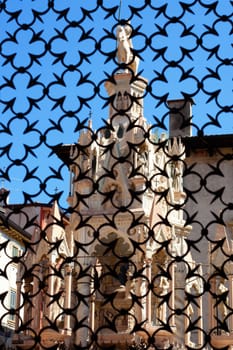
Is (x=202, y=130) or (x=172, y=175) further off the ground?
(x=172, y=175)

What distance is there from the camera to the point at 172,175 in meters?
18.7

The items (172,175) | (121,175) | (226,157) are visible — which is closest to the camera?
(226,157)

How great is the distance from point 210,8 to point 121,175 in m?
10.9

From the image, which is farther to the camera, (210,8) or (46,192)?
(210,8)

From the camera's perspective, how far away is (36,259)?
603 inches

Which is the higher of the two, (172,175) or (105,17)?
(172,175)

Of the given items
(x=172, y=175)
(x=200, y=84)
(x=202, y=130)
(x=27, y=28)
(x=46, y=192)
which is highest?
(x=172, y=175)

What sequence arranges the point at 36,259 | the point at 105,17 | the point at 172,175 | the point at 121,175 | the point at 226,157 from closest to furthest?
1. the point at 226,157
2. the point at 105,17
3. the point at 36,259
4. the point at 121,175
5. the point at 172,175

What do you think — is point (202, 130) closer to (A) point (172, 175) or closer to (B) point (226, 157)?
(B) point (226, 157)

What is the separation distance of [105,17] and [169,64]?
605 mm

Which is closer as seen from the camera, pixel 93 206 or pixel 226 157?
pixel 226 157

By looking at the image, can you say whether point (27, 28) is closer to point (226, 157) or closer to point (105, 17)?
point (105, 17)

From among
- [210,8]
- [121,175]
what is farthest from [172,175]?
[210,8]

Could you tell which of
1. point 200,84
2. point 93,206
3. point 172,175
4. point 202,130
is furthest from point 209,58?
point 172,175
